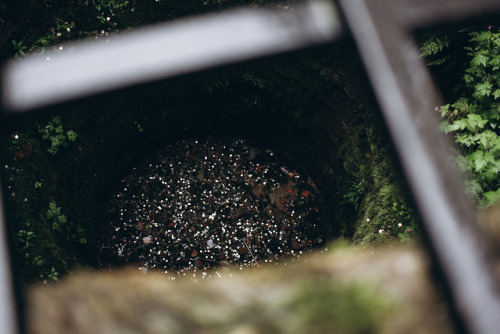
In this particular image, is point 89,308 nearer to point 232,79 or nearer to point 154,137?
point 232,79

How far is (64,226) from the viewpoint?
3.46 metres

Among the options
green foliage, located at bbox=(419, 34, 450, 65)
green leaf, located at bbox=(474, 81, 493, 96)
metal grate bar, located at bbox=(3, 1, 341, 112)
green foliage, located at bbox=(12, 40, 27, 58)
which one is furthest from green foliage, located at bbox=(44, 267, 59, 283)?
green leaf, located at bbox=(474, 81, 493, 96)

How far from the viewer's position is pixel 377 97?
3.05 ft

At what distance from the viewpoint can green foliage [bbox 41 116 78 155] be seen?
342cm

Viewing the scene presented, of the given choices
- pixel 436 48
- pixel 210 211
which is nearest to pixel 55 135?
pixel 210 211

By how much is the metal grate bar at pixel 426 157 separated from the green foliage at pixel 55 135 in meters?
3.60

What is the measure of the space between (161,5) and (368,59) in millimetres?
3450

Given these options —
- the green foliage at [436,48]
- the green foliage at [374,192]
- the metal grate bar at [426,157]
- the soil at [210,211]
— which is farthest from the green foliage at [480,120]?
the soil at [210,211]

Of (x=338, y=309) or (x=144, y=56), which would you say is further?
(x=144, y=56)

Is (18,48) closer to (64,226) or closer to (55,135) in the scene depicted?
(55,135)

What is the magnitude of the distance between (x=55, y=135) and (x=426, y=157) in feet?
12.8

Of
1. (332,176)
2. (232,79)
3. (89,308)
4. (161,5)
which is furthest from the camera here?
(332,176)

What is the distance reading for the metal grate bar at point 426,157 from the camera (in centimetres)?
70

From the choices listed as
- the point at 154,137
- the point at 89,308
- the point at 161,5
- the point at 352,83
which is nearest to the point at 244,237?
the point at 154,137
